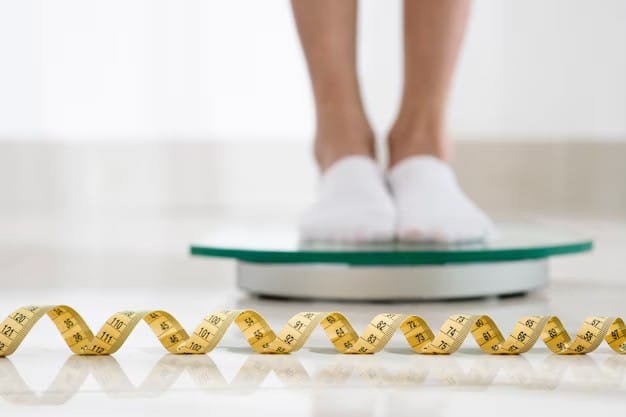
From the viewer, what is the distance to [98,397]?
33.8 inches

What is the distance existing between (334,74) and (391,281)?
0.37m

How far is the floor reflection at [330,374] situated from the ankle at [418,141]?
0.63m

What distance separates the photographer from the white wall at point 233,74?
3770 millimetres

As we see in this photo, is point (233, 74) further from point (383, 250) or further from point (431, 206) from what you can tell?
point (383, 250)

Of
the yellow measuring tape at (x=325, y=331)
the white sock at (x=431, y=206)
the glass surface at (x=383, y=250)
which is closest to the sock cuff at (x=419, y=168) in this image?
the white sock at (x=431, y=206)

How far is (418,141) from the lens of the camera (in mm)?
1635

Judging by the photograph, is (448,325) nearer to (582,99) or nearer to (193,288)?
(193,288)

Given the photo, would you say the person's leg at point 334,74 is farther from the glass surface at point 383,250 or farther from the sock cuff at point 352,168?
the glass surface at point 383,250

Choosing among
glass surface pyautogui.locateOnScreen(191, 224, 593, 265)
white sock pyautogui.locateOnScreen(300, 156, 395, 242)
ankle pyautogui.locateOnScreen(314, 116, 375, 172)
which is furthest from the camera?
ankle pyautogui.locateOnScreen(314, 116, 375, 172)

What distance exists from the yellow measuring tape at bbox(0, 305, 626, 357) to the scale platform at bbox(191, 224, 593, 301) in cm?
31

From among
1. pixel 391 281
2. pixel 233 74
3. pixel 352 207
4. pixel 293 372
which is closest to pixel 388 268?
pixel 391 281

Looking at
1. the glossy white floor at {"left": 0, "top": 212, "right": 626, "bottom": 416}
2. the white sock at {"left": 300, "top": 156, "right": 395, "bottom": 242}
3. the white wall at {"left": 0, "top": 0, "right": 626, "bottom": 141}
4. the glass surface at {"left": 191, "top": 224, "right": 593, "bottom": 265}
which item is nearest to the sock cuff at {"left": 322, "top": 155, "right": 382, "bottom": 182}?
the white sock at {"left": 300, "top": 156, "right": 395, "bottom": 242}

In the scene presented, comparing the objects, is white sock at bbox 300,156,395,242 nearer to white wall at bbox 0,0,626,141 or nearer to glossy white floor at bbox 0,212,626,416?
glossy white floor at bbox 0,212,626,416

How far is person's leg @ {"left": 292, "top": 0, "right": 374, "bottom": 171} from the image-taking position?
1611mm
